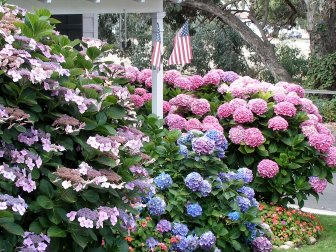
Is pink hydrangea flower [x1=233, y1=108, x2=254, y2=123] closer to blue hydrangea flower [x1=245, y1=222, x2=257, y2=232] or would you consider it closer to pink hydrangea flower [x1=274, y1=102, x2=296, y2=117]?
pink hydrangea flower [x1=274, y1=102, x2=296, y2=117]

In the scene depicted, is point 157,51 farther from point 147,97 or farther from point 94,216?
point 94,216

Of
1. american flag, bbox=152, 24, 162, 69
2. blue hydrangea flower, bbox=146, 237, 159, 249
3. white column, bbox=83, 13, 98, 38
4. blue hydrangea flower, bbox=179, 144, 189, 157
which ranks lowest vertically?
blue hydrangea flower, bbox=146, 237, 159, 249

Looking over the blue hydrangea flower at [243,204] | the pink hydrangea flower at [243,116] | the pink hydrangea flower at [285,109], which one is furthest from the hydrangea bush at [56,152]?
the pink hydrangea flower at [285,109]

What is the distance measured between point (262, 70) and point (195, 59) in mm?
2950

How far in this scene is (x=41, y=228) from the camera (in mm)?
3293

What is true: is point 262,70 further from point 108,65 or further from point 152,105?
point 108,65

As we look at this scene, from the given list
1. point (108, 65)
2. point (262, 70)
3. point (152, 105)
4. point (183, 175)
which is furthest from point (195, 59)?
point (108, 65)

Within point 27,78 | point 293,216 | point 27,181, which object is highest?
point 27,78

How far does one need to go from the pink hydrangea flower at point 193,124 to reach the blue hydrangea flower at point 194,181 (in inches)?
63.9

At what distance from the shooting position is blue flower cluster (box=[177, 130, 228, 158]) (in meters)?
6.00

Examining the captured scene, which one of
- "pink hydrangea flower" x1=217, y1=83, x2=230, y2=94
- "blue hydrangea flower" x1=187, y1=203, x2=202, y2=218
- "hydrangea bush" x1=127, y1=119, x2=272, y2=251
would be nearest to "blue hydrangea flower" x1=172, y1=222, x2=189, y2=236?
"hydrangea bush" x1=127, y1=119, x2=272, y2=251

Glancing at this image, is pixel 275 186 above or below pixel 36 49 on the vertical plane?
below

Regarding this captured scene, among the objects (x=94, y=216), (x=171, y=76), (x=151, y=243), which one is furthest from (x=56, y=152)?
(x=171, y=76)

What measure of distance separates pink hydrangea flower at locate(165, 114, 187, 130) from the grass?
1.87 metres
